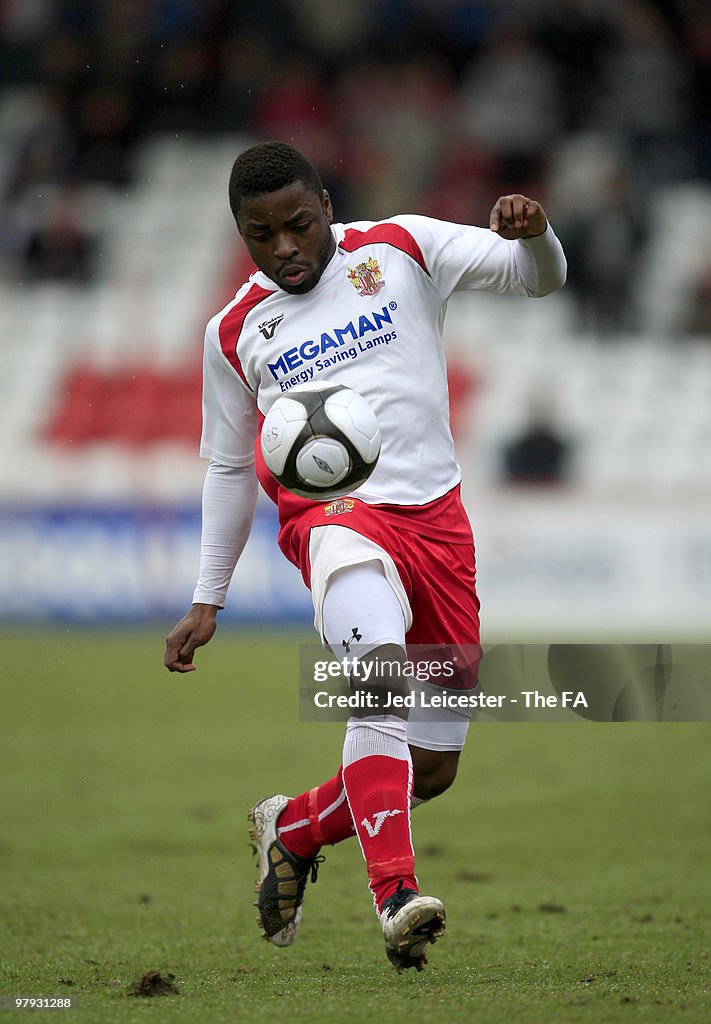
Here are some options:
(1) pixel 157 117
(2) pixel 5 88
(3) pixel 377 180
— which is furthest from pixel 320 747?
(2) pixel 5 88

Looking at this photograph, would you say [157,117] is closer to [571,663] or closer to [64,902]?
[571,663]

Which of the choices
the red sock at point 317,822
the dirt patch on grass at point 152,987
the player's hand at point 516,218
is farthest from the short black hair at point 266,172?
the dirt patch on grass at point 152,987

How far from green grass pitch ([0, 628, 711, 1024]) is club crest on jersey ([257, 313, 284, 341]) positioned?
180 centimetres

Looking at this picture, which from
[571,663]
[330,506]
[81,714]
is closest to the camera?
[330,506]

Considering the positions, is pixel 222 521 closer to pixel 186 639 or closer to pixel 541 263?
pixel 186 639

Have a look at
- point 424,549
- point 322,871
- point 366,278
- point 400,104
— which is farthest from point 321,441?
point 400,104

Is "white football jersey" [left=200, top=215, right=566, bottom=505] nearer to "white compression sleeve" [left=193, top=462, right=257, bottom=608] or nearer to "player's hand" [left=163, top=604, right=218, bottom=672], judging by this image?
"white compression sleeve" [left=193, top=462, right=257, bottom=608]

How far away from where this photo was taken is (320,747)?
8.98 m

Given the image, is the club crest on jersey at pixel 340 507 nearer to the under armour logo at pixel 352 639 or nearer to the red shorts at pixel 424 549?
the red shorts at pixel 424 549

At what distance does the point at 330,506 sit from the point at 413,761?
85cm

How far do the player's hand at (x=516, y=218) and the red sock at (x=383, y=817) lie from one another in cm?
148

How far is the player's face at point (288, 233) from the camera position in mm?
4293

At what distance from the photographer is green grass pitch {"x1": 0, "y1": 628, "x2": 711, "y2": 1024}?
383cm

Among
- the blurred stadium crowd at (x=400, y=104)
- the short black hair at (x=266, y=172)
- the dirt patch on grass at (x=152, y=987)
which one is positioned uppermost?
the blurred stadium crowd at (x=400, y=104)
